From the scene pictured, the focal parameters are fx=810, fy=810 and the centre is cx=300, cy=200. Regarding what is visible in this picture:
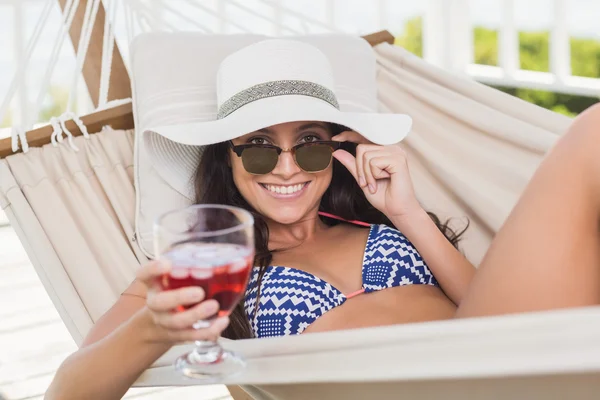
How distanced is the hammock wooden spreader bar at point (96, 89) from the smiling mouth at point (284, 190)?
0.70 metres

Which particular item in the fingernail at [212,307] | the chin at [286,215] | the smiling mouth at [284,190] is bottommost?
the chin at [286,215]

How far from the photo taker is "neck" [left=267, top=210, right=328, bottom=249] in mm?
1924

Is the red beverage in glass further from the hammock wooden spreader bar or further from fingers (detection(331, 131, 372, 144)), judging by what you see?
the hammock wooden spreader bar

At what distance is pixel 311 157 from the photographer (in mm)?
1771

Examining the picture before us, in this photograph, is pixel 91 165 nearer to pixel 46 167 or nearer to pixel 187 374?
pixel 46 167

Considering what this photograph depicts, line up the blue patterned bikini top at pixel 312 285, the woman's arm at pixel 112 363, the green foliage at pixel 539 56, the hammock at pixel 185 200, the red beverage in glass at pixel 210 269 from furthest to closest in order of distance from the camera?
the green foliage at pixel 539 56, the blue patterned bikini top at pixel 312 285, the woman's arm at pixel 112 363, the hammock at pixel 185 200, the red beverage in glass at pixel 210 269

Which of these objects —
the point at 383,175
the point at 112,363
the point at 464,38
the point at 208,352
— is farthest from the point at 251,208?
the point at 464,38

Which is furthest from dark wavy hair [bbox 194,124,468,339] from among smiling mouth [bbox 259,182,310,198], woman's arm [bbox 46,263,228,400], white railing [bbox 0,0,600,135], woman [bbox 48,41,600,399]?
white railing [bbox 0,0,600,135]

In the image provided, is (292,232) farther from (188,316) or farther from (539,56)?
(539,56)

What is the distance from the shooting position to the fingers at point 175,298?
3.20 ft

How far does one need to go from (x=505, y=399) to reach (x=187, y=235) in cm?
45

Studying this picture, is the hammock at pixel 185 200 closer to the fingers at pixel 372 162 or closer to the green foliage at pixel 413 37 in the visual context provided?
the fingers at pixel 372 162

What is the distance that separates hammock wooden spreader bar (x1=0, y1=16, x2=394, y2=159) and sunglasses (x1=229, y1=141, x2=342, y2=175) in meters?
0.65

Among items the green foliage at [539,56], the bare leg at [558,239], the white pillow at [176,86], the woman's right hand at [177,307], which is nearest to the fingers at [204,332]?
the woman's right hand at [177,307]
